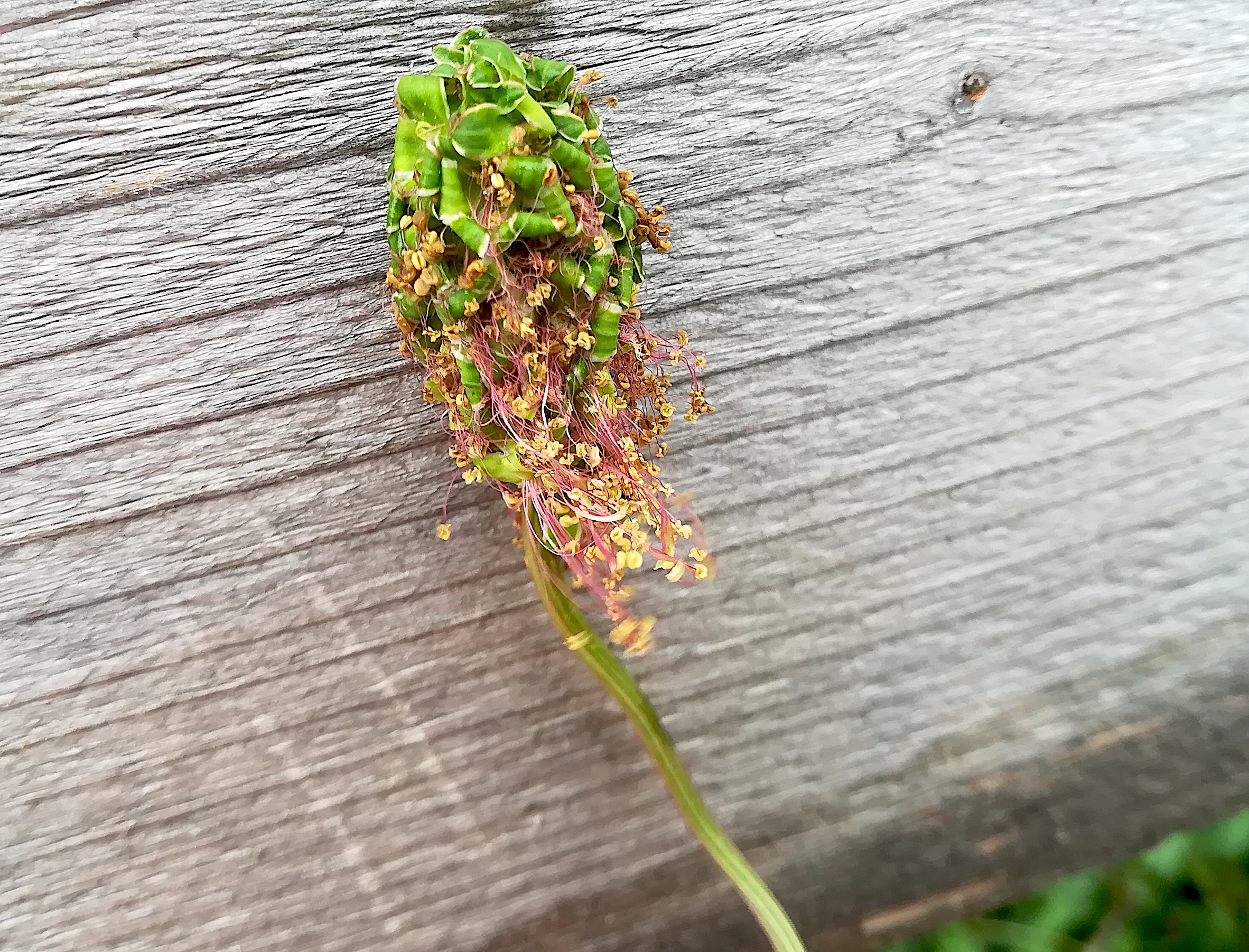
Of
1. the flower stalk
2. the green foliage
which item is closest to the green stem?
the flower stalk

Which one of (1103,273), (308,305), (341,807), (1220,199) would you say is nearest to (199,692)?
(341,807)

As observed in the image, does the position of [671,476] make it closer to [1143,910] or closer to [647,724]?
[647,724]

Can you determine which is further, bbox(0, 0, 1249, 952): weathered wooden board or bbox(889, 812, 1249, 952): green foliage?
bbox(889, 812, 1249, 952): green foliage

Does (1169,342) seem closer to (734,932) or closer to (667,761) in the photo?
(667,761)

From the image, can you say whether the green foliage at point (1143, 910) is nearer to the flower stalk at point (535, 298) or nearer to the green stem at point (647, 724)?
the green stem at point (647, 724)

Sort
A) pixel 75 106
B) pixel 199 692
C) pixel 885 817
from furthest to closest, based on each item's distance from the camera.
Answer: pixel 885 817, pixel 199 692, pixel 75 106

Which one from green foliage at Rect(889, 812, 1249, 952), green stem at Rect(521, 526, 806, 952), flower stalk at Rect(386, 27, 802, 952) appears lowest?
green foliage at Rect(889, 812, 1249, 952)

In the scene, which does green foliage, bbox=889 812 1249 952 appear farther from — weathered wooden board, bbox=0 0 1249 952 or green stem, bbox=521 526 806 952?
green stem, bbox=521 526 806 952
